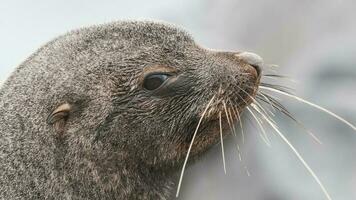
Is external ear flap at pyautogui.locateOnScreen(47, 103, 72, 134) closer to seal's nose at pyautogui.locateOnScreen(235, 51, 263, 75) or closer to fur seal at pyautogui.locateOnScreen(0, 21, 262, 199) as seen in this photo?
fur seal at pyautogui.locateOnScreen(0, 21, 262, 199)

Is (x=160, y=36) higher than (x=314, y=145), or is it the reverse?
(x=314, y=145)

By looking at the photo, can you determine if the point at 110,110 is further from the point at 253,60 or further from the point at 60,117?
the point at 253,60

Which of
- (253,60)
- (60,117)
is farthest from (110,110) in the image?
(253,60)

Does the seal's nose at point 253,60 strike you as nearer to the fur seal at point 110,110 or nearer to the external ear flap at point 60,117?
the fur seal at point 110,110

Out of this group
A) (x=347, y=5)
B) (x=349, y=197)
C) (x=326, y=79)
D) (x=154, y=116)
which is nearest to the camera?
(x=154, y=116)

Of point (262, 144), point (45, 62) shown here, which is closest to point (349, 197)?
point (262, 144)

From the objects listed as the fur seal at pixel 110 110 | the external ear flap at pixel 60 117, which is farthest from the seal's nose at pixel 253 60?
the external ear flap at pixel 60 117

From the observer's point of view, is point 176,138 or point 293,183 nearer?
point 176,138

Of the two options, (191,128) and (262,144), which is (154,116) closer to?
(191,128)
